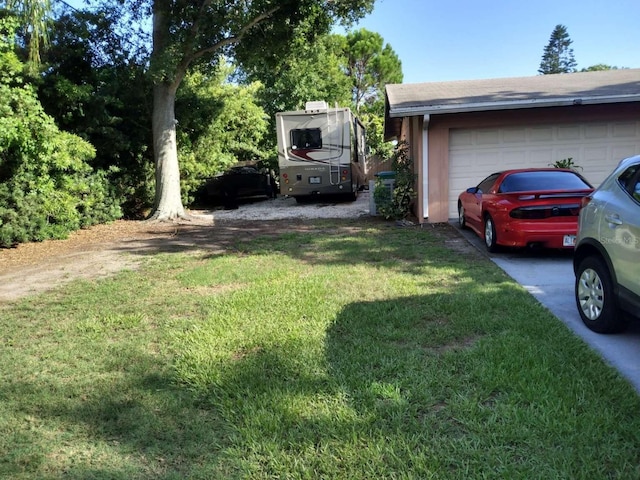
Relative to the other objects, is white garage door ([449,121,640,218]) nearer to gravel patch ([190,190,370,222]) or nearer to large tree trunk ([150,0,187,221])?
gravel patch ([190,190,370,222])

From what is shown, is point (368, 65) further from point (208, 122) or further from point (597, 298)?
point (597, 298)

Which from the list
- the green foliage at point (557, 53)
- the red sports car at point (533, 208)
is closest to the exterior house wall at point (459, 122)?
the red sports car at point (533, 208)

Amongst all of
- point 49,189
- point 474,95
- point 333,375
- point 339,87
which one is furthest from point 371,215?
point 339,87

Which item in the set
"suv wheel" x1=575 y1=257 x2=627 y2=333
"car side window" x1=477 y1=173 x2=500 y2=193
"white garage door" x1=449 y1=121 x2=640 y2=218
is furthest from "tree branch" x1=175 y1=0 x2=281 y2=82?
"suv wheel" x1=575 y1=257 x2=627 y2=333

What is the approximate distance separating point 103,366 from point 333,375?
1878 mm

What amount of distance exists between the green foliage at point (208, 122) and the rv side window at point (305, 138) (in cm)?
270

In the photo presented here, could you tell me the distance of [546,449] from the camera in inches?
104

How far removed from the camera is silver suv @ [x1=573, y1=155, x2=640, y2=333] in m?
3.83

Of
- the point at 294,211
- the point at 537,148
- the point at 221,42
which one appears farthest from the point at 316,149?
the point at 537,148

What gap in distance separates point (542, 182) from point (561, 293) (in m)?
2.70

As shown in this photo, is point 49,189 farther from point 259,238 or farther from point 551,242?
point 551,242

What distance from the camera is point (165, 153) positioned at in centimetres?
1355

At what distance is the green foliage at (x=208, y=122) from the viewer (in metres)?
16.2

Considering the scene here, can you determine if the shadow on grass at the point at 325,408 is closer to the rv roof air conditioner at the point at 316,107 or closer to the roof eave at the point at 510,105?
the roof eave at the point at 510,105
